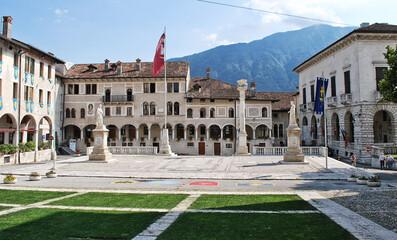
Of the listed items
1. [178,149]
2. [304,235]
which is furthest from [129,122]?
[304,235]

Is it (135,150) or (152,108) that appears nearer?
(135,150)

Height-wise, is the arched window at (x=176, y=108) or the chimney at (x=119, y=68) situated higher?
the chimney at (x=119, y=68)

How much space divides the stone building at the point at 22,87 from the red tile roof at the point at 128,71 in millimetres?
9278

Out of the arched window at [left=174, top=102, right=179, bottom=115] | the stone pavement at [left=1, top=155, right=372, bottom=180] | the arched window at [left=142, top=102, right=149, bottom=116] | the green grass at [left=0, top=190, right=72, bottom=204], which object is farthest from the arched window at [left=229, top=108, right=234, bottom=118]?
the green grass at [left=0, top=190, right=72, bottom=204]

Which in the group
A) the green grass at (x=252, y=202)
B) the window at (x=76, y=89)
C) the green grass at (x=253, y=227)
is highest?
the window at (x=76, y=89)

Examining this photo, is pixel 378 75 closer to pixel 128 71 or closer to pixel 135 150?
pixel 135 150

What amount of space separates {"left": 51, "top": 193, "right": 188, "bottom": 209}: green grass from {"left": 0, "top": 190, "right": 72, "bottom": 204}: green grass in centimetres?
118

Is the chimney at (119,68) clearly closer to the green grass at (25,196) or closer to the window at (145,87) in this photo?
the window at (145,87)

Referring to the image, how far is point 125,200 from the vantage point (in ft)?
37.2

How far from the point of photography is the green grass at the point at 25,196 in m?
11.2

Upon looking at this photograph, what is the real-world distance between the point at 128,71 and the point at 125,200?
3964 centimetres

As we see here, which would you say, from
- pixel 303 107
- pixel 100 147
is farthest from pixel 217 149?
pixel 100 147

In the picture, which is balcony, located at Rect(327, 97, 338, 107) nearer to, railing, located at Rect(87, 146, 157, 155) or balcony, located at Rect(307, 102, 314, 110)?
balcony, located at Rect(307, 102, 314, 110)

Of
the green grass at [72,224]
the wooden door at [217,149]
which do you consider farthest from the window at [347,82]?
the green grass at [72,224]
